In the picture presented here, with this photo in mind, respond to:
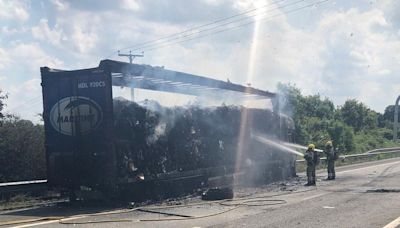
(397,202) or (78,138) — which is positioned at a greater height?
(78,138)

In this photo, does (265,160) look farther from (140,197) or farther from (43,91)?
(43,91)

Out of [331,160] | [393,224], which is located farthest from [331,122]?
[393,224]

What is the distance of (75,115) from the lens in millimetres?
11641

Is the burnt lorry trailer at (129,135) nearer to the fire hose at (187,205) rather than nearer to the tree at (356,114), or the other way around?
the fire hose at (187,205)

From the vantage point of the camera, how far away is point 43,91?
1182 cm

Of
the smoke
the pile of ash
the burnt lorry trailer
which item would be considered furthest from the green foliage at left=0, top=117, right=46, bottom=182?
the smoke

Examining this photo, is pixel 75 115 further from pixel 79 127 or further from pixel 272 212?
pixel 272 212

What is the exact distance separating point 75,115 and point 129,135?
136 centimetres

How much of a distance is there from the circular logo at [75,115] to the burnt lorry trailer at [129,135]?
0.9 inches

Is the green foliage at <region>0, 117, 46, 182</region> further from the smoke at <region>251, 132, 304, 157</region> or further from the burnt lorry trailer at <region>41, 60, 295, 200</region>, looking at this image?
the smoke at <region>251, 132, 304, 157</region>

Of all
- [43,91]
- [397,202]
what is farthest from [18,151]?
[397,202]

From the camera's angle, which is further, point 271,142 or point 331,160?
point 331,160

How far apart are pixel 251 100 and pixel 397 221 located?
9.55m

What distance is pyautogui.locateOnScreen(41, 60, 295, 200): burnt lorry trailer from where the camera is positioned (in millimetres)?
11266
